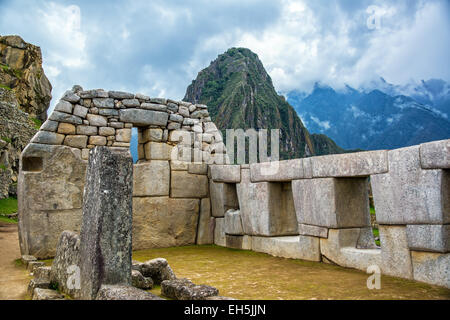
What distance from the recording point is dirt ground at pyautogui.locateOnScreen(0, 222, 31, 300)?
3.93 metres

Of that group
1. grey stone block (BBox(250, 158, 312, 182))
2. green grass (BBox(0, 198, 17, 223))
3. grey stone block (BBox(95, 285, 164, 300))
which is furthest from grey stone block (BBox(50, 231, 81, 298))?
green grass (BBox(0, 198, 17, 223))

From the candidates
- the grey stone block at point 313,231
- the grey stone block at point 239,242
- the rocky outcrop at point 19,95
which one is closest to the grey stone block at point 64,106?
the grey stone block at point 239,242

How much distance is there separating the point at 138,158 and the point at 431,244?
18.5 ft

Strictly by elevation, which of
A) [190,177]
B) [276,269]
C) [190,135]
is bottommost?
[276,269]

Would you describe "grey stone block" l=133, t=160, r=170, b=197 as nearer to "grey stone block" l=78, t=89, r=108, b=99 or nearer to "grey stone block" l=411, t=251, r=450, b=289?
"grey stone block" l=78, t=89, r=108, b=99

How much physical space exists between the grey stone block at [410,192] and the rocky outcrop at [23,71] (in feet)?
89.9

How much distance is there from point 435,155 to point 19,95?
28797 mm

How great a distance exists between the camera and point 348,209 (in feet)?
16.0

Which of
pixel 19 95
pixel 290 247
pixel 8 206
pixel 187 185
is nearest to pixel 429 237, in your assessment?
pixel 290 247

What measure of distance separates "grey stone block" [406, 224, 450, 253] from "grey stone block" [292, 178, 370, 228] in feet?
3.35

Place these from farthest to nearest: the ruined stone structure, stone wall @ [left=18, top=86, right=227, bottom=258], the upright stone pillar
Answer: stone wall @ [left=18, top=86, right=227, bottom=258], the ruined stone structure, the upright stone pillar
